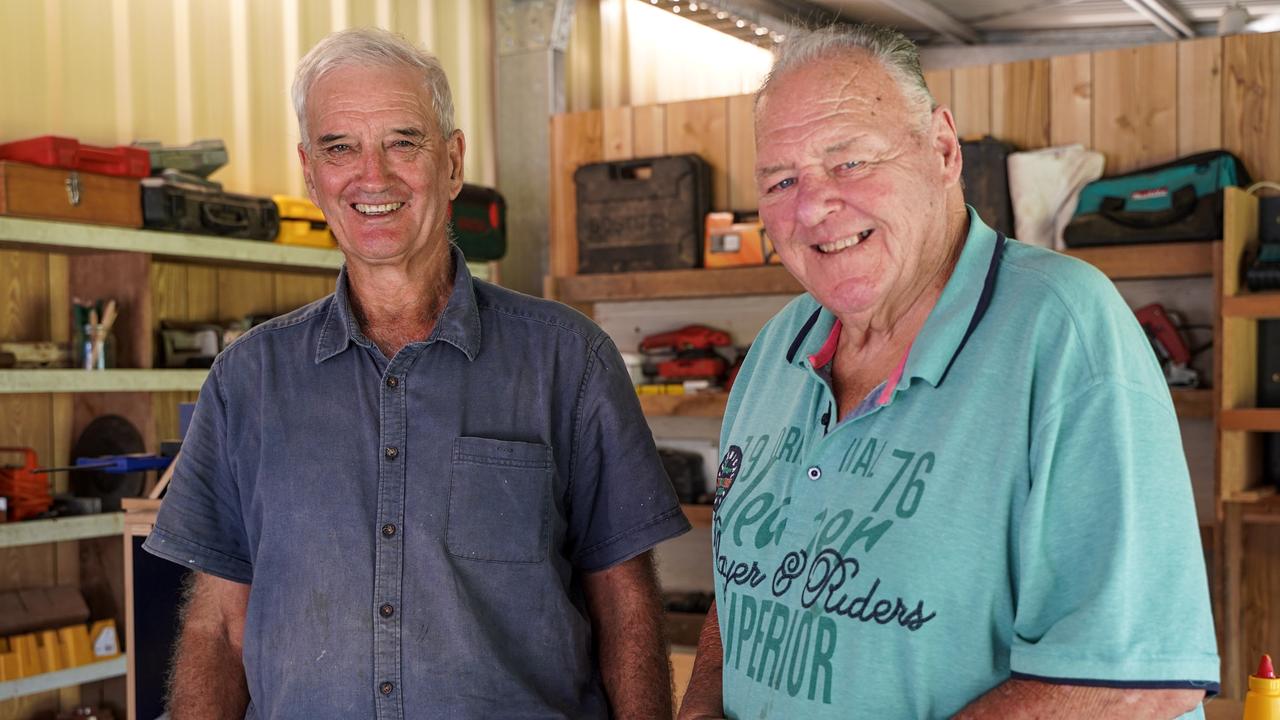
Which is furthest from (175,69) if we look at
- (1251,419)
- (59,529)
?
(1251,419)


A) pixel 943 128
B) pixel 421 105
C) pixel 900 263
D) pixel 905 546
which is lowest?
pixel 905 546

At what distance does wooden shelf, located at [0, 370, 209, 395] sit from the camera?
4.11m

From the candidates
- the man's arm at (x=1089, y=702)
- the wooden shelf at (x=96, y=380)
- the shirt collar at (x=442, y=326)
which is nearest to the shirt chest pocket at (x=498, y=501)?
the shirt collar at (x=442, y=326)

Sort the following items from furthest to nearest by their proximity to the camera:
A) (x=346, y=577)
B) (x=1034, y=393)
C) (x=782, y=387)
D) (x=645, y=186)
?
1. (x=645, y=186)
2. (x=346, y=577)
3. (x=782, y=387)
4. (x=1034, y=393)

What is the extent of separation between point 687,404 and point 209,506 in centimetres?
367

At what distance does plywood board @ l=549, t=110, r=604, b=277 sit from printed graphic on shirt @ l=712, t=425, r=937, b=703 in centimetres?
465

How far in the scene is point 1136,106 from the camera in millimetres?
4820

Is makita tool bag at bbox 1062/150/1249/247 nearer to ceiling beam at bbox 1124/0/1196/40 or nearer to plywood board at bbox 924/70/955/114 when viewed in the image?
plywood board at bbox 924/70/955/114

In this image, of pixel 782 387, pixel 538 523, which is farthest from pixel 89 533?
pixel 782 387

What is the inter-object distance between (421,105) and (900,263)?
882 millimetres

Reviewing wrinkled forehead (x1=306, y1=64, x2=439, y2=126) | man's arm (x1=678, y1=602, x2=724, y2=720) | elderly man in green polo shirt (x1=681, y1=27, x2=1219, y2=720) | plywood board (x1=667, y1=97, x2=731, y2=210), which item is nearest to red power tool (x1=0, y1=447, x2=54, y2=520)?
wrinkled forehead (x1=306, y1=64, x2=439, y2=126)

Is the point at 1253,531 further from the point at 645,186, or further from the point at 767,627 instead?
the point at 767,627

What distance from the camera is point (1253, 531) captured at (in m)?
4.69

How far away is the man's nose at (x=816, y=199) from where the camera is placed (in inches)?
52.6
